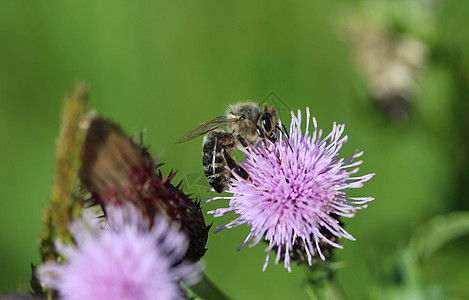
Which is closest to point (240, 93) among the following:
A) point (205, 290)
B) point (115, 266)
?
point (205, 290)

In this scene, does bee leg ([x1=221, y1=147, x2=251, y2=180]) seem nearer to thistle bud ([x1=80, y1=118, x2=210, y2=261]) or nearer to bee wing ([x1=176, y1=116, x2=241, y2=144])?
bee wing ([x1=176, y1=116, x2=241, y2=144])

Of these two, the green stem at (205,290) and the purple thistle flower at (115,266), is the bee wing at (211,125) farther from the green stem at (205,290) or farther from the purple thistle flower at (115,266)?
the purple thistle flower at (115,266)

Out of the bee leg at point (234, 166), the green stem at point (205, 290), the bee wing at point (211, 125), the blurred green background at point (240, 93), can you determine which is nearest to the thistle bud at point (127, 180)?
the green stem at point (205, 290)

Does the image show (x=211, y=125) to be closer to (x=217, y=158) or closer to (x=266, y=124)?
(x=217, y=158)

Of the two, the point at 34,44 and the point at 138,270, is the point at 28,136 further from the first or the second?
the point at 138,270

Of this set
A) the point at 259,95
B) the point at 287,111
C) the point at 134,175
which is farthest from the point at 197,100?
the point at 134,175

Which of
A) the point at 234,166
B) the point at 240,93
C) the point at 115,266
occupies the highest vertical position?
the point at 240,93
